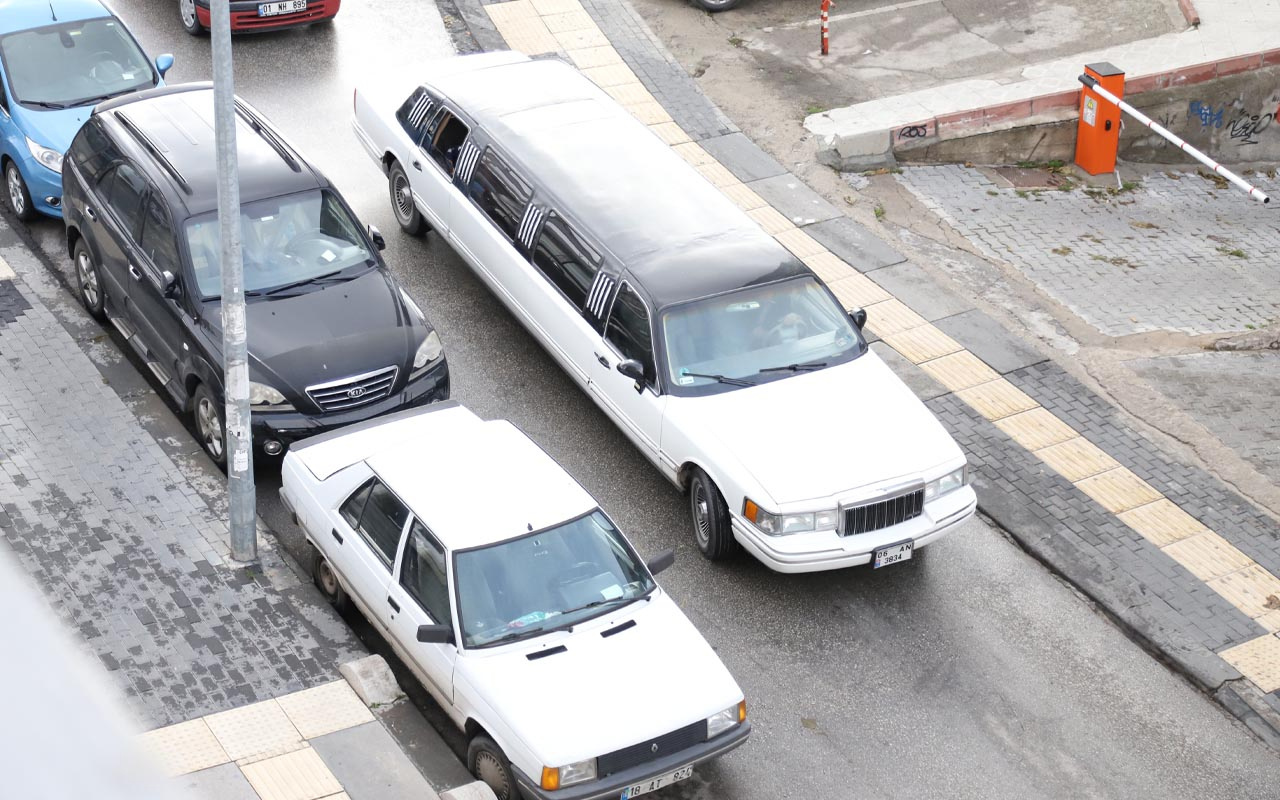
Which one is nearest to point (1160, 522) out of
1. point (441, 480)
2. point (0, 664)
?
point (441, 480)

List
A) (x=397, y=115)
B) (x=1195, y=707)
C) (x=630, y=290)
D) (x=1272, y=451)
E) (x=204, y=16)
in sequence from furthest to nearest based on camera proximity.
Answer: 1. (x=204, y=16)
2. (x=397, y=115)
3. (x=1272, y=451)
4. (x=630, y=290)
5. (x=1195, y=707)

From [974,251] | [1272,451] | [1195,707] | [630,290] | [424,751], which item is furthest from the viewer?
[974,251]

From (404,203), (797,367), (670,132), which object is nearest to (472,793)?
(797,367)

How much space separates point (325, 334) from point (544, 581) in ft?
10.3

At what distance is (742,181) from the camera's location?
572 inches

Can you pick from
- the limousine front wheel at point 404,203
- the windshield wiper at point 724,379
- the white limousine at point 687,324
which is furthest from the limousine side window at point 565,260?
the limousine front wheel at point 404,203

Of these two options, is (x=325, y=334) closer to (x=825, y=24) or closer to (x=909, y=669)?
(x=909, y=669)

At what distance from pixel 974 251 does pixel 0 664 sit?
1397 centimetres

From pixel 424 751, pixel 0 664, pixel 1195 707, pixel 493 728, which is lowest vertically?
pixel 1195 707

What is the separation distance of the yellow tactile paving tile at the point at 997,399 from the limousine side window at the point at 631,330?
3179mm

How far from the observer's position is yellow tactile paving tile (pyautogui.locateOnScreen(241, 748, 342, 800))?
688 centimetres

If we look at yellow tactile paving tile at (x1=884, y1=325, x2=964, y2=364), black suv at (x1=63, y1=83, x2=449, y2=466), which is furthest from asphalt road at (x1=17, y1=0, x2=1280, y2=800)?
yellow tactile paving tile at (x1=884, y1=325, x2=964, y2=364)

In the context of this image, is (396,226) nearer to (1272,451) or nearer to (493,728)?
(493,728)

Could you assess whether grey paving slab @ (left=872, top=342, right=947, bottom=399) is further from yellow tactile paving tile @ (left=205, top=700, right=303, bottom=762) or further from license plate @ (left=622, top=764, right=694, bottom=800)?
yellow tactile paving tile @ (left=205, top=700, right=303, bottom=762)
